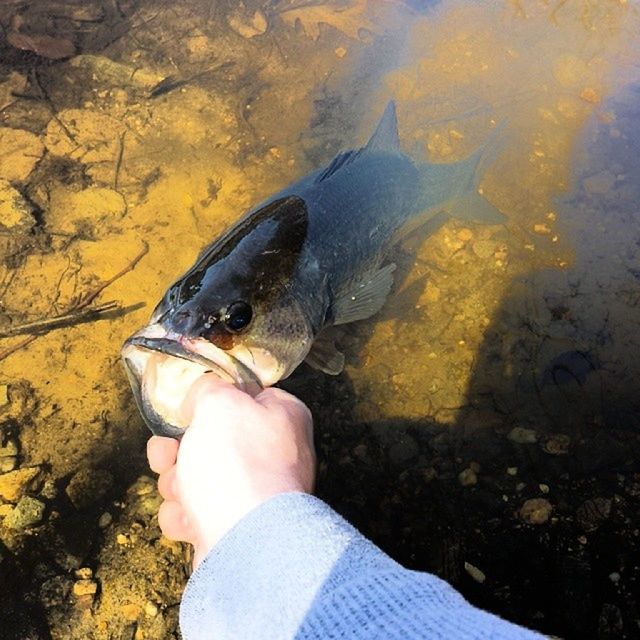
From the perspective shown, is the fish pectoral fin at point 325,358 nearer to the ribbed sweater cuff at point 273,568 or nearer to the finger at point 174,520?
the finger at point 174,520

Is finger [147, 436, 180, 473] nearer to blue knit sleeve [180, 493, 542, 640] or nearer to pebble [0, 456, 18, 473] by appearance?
blue knit sleeve [180, 493, 542, 640]

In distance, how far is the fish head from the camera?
6.82ft

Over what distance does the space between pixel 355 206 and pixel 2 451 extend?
2525mm

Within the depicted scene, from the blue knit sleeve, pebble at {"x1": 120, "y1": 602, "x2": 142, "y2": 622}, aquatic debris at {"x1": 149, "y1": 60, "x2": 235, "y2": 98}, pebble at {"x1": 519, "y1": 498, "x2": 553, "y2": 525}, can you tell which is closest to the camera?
the blue knit sleeve

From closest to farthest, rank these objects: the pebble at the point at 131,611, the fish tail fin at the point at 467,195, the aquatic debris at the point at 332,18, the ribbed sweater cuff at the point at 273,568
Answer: the ribbed sweater cuff at the point at 273,568, the pebble at the point at 131,611, the fish tail fin at the point at 467,195, the aquatic debris at the point at 332,18

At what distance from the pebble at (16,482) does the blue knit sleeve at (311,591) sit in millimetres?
1930

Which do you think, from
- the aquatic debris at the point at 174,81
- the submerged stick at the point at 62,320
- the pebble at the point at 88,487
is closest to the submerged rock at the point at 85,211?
the submerged stick at the point at 62,320

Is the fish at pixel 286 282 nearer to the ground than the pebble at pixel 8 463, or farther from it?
farther from it

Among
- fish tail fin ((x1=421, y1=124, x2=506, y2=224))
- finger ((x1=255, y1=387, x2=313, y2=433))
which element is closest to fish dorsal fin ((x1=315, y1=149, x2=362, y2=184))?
fish tail fin ((x1=421, y1=124, x2=506, y2=224))

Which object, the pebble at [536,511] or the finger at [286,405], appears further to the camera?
the pebble at [536,511]

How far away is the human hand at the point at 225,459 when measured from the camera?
5.32 ft

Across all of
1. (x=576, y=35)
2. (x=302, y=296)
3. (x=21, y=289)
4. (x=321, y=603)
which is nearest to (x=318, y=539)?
(x=321, y=603)

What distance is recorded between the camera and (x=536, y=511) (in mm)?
2926

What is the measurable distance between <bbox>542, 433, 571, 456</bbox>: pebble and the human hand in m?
1.84
